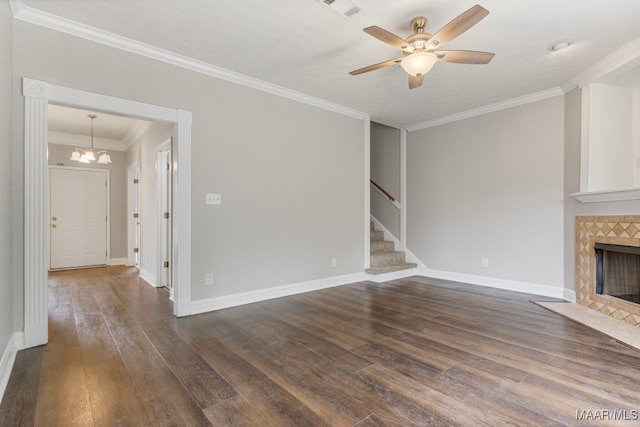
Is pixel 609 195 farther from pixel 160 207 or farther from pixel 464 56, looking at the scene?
pixel 160 207

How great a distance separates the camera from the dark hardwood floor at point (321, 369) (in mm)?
1632

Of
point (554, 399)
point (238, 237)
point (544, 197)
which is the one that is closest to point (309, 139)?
point (238, 237)

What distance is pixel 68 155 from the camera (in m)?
6.34

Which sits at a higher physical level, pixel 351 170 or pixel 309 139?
pixel 309 139

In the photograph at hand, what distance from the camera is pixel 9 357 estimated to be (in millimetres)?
2143

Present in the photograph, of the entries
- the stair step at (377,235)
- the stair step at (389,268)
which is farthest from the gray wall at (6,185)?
the stair step at (377,235)

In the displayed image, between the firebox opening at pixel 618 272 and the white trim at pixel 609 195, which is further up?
the white trim at pixel 609 195

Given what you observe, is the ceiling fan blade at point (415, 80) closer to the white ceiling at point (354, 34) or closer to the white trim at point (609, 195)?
the white ceiling at point (354, 34)

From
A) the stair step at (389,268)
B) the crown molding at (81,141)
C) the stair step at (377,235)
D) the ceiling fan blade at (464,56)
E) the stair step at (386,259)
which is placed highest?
the crown molding at (81,141)

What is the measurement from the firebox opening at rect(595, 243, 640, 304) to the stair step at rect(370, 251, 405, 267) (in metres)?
2.71

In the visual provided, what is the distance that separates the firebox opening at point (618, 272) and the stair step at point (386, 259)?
8.89 ft

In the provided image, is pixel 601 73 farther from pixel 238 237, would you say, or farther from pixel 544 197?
pixel 238 237

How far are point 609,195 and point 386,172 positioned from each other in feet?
11.3

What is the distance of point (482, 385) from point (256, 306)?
2.38 metres
